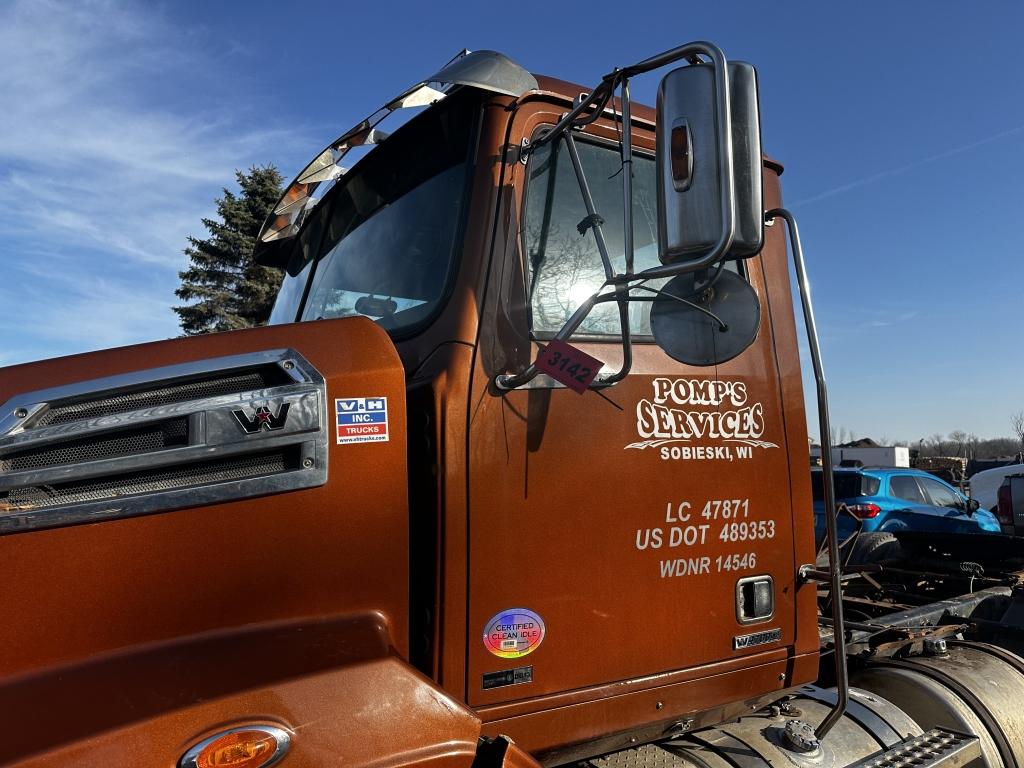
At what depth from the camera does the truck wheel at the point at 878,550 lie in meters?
5.70

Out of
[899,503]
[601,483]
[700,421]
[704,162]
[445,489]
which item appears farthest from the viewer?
[899,503]

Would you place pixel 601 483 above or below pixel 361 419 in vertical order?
below

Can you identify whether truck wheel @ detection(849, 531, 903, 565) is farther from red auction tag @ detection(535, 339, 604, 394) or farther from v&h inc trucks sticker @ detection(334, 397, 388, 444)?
v&h inc trucks sticker @ detection(334, 397, 388, 444)

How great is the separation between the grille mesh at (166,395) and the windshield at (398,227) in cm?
53

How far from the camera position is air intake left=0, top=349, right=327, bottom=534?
1678 mm

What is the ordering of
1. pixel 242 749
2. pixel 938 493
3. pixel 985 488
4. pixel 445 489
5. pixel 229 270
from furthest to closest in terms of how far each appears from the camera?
1. pixel 229 270
2. pixel 985 488
3. pixel 938 493
4. pixel 445 489
5. pixel 242 749

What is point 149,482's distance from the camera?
1.76 m

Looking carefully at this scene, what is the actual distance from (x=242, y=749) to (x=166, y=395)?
794 mm

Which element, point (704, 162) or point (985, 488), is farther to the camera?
point (985, 488)

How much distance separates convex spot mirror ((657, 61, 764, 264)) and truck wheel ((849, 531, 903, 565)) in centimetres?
454

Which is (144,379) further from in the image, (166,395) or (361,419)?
(361,419)

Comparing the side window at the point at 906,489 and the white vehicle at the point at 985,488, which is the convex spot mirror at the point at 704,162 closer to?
the side window at the point at 906,489

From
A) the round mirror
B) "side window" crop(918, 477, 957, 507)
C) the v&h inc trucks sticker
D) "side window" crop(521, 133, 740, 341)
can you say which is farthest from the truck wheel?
"side window" crop(918, 477, 957, 507)

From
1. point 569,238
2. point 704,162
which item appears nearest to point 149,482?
point 569,238
